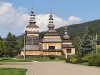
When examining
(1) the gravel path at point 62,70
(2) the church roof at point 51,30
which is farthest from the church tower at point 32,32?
(1) the gravel path at point 62,70

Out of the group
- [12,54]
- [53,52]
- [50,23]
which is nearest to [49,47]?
[53,52]

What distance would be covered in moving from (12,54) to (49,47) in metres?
38.0

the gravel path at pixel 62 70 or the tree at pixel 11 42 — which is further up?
the tree at pixel 11 42

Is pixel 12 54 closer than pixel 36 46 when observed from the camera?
No

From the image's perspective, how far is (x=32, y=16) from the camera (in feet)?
357

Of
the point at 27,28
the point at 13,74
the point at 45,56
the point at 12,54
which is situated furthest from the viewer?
the point at 12,54

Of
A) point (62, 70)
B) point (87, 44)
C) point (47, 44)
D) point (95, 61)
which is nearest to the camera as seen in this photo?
point (62, 70)

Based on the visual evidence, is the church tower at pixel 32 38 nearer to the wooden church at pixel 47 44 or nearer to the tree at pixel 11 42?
the wooden church at pixel 47 44

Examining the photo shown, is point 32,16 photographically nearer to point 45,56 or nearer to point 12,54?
point 45,56

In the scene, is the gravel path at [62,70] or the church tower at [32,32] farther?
the church tower at [32,32]

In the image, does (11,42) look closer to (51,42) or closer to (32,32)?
(32,32)

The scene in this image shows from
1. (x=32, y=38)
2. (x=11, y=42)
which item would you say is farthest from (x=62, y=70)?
(x=11, y=42)

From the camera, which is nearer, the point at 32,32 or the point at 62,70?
the point at 62,70

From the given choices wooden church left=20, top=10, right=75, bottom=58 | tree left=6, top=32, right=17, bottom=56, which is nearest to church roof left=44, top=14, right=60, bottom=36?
wooden church left=20, top=10, right=75, bottom=58
